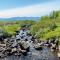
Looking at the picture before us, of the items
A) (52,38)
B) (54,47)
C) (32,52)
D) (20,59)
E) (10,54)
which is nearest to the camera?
(20,59)

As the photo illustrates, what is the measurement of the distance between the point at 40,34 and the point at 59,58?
45.7 m

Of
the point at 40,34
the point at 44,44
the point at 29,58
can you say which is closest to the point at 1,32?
the point at 40,34

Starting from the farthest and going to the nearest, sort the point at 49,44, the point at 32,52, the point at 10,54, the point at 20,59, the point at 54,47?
the point at 49,44 < the point at 54,47 < the point at 32,52 < the point at 10,54 < the point at 20,59

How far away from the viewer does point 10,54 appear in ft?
234

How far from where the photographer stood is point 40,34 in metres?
112

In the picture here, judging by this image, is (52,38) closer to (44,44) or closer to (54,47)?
(44,44)

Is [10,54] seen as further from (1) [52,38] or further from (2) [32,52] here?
(1) [52,38]

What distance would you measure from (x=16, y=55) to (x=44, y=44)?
21527 mm

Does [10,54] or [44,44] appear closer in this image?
[10,54]

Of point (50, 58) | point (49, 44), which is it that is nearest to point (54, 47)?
point (49, 44)

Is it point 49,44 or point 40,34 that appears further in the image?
point 40,34

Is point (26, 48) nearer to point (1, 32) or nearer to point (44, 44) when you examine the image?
point (44, 44)

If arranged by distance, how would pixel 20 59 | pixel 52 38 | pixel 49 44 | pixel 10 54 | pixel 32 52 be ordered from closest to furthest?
pixel 20 59, pixel 10 54, pixel 32 52, pixel 49 44, pixel 52 38

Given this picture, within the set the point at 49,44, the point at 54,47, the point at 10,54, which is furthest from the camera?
the point at 49,44
